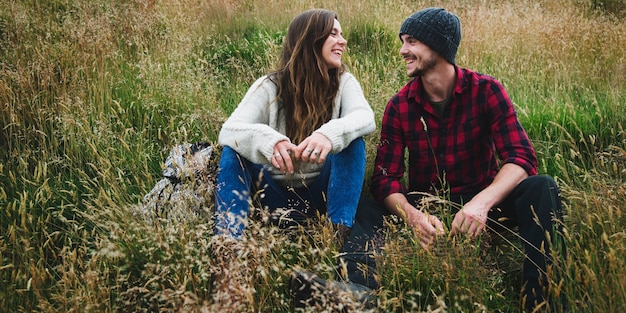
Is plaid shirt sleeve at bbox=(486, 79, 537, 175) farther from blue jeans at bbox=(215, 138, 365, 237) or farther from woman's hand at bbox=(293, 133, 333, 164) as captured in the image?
woman's hand at bbox=(293, 133, 333, 164)

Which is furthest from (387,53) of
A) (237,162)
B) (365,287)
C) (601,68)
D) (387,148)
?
(365,287)

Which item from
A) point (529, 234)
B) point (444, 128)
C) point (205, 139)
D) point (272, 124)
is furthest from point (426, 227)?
point (205, 139)

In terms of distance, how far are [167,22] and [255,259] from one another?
12.2ft

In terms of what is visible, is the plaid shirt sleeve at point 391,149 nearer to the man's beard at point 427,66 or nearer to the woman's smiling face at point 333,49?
the man's beard at point 427,66

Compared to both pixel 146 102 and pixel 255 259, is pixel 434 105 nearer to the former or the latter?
pixel 255 259

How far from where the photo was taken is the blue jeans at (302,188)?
263cm

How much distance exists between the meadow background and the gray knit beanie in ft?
2.92

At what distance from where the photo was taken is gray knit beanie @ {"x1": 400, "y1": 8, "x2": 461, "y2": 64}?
2.92m

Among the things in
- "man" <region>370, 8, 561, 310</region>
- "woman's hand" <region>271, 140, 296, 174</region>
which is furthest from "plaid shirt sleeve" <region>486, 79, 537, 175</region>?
"woman's hand" <region>271, 140, 296, 174</region>

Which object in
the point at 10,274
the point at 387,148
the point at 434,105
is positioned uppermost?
the point at 434,105

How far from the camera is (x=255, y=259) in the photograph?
2201 mm

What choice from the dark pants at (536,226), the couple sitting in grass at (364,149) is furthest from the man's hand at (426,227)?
the dark pants at (536,226)

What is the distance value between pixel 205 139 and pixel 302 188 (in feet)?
3.25

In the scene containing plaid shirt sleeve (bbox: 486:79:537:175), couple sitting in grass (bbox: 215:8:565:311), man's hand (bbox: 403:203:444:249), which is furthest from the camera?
plaid shirt sleeve (bbox: 486:79:537:175)
